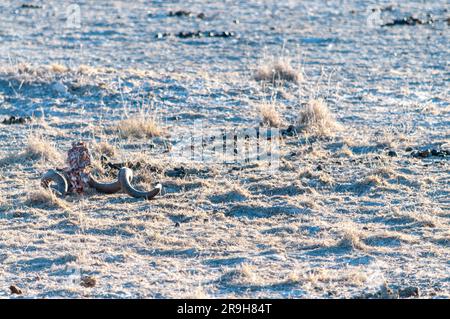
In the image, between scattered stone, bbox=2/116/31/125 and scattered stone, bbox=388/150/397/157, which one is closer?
scattered stone, bbox=388/150/397/157

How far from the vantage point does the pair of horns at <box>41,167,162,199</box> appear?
27.6ft

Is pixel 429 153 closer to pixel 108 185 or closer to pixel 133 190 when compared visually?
pixel 133 190

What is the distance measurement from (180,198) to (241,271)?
213cm

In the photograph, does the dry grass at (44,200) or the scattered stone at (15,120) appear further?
the scattered stone at (15,120)

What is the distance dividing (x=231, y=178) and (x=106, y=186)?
132 centimetres

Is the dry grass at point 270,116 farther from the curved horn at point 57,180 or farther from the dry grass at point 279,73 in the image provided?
the curved horn at point 57,180

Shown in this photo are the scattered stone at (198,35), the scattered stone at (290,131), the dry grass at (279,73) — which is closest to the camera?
the scattered stone at (290,131)

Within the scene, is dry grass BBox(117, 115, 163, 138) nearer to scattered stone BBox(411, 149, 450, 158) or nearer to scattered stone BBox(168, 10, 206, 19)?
scattered stone BBox(411, 149, 450, 158)

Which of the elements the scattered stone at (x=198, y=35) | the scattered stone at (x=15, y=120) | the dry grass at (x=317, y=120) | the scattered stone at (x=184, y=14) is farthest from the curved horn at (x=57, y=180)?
the scattered stone at (x=184, y=14)

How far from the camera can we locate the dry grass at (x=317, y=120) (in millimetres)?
10805

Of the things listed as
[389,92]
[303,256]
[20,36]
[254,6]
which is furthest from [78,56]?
[303,256]

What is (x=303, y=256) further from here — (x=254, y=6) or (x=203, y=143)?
(x=254, y=6)

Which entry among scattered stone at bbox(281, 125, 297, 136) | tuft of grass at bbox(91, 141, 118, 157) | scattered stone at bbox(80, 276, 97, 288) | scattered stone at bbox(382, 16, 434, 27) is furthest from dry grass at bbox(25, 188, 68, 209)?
scattered stone at bbox(382, 16, 434, 27)

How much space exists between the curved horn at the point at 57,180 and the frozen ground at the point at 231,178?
0.12 metres
